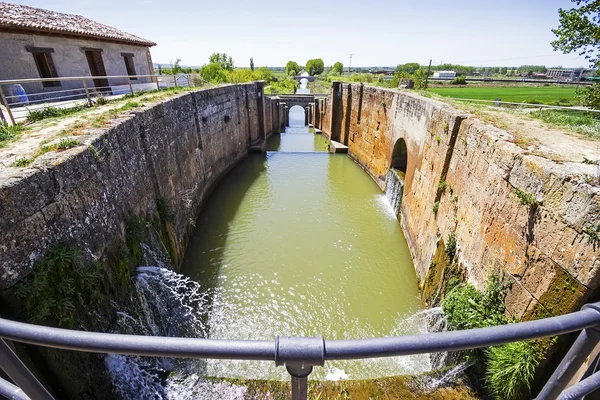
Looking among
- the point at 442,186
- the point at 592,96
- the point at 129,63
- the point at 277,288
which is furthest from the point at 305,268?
the point at 129,63

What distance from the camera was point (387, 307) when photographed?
7.30m

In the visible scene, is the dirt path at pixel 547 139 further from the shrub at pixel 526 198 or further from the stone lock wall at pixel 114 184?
the stone lock wall at pixel 114 184

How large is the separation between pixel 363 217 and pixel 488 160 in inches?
240

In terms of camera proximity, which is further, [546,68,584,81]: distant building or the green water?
[546,68,584,81]: distant building

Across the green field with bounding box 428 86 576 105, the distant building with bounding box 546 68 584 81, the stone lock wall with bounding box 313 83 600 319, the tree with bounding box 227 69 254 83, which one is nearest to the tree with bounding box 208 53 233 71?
the tree with bounding box 227 69 254 83

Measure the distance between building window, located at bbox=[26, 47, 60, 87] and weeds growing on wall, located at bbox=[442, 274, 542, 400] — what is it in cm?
1644

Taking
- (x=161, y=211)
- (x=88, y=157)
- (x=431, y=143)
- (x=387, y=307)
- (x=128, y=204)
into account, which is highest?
(x=88, y=157)

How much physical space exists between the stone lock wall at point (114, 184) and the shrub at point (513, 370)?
5.82 m

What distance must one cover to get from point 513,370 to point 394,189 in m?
9.04

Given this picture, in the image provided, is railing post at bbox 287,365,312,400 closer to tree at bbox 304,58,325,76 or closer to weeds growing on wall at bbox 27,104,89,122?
weeds growing on wall at bbox 27,104,89,122

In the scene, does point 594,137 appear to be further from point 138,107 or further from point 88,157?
point 138,107

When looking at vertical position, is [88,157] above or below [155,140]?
above

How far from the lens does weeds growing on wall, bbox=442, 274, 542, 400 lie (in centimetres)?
367

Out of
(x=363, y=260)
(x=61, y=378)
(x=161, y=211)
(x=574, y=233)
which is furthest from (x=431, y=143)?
(x=61, y=378)
